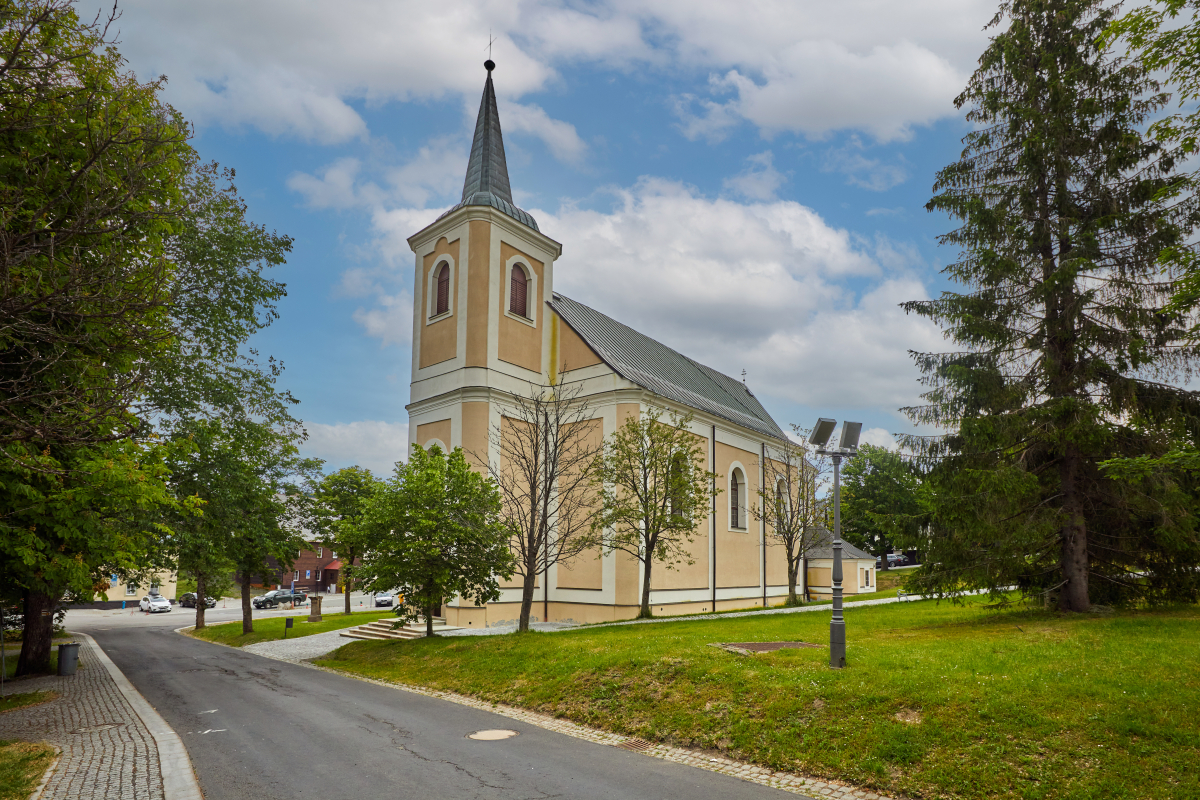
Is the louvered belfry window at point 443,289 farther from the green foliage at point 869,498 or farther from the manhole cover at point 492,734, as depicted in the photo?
the green foliage at point 869,498

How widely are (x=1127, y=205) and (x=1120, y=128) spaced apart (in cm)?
184

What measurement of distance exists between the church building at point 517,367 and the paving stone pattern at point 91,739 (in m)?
11.3

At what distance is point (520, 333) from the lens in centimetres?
2714

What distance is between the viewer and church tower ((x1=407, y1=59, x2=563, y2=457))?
82.6ft

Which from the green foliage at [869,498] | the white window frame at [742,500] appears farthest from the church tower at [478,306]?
the green foliage at [869,498]

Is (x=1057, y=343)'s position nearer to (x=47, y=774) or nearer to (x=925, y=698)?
(x=925, y=698)

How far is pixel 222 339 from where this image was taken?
1856cm

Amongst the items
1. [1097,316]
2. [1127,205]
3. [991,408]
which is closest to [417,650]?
[991,408]

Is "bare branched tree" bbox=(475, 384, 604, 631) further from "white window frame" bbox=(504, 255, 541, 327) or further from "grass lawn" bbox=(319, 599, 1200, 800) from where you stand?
"grass lawn" bbox=(319, 599, 1200, 800)

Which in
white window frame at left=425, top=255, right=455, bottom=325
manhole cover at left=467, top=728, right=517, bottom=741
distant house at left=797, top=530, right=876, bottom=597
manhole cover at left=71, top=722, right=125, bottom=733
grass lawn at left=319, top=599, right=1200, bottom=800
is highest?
white window frame at left=425, top=255, right=455, bottom=325

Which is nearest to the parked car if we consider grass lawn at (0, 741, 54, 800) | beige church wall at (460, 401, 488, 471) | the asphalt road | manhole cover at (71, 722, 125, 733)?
beige church wall at (460, 401, 488, 471)

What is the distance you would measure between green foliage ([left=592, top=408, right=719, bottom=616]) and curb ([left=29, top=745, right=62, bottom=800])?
14849 millimetres

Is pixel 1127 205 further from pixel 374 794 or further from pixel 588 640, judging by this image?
pixel 374 794

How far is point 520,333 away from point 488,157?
7.35 m
